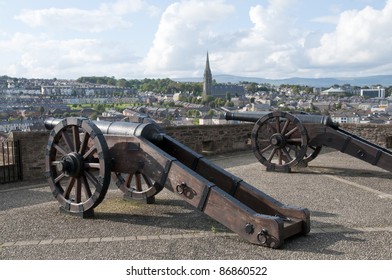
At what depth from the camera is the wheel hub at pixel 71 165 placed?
5.46 metres

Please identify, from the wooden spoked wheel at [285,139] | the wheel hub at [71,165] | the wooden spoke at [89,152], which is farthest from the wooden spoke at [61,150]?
the wooden spoked wheel at [285,139]


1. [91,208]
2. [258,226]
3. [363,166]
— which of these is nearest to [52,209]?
[91,208]

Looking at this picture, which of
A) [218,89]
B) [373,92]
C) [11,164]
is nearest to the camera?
[11,164]

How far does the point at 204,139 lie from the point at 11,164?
525cm

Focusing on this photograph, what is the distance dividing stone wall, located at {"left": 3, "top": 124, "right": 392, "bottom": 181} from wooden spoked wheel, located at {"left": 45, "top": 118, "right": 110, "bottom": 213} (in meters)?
2.67

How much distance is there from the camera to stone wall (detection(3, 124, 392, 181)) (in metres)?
8.30

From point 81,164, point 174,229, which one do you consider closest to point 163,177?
point 174,229

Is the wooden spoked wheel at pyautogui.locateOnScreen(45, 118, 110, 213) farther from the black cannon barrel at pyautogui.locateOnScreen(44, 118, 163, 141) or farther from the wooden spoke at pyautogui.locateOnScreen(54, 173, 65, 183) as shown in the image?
the black cannon barrel at pyautogui.locateOnScreen(44, 118, 163, 141)

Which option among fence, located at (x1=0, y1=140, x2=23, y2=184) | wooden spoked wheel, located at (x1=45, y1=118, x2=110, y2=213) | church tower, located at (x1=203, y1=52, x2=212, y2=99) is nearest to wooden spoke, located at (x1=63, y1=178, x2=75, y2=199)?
wooden spoked wheel, located at (x1=45, y1=118, x2=110, y2=213)

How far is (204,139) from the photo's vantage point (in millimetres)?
11961

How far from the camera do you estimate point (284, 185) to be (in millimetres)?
7957

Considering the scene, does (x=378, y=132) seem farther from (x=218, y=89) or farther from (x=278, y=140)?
(x=218, y=89)

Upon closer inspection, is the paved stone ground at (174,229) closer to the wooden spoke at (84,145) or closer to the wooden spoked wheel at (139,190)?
the wooden spoked wheel at (139,190)
